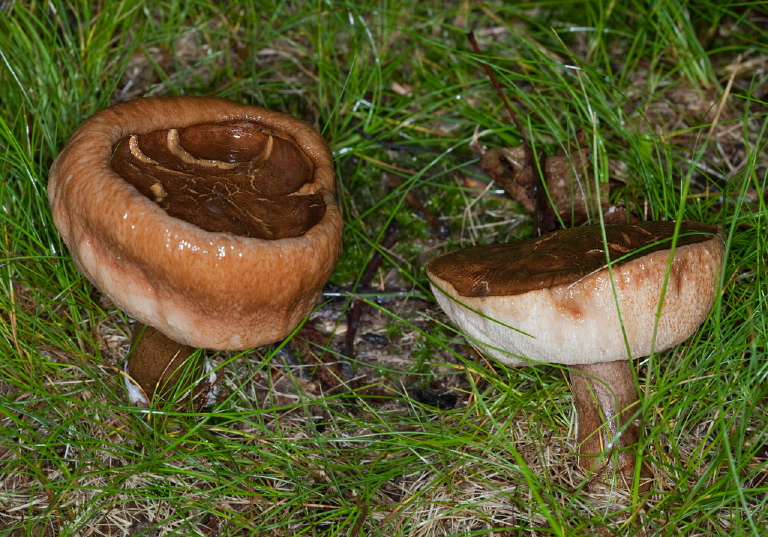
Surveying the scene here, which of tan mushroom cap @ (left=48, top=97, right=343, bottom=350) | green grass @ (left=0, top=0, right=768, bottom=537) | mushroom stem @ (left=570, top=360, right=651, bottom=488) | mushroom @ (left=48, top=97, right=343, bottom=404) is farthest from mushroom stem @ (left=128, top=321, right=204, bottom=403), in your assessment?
mushroom stem @ (left=570, top=360, right=651, bottom=488)

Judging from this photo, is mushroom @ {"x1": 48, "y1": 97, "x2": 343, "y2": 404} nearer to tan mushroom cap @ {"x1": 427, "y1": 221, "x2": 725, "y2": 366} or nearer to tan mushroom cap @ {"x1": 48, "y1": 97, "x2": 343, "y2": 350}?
tan mushroom cap @ {"x1": 48, "y1": 97, "x2": 343, "y2": 350}

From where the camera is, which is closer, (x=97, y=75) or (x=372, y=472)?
(x=372, y=472)

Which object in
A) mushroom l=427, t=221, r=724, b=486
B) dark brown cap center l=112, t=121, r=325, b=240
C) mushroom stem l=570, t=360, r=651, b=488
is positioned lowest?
mushroom stem l=570, t=360, r=651, b=488

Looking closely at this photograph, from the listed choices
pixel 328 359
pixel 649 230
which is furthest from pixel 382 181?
pixel 649 230

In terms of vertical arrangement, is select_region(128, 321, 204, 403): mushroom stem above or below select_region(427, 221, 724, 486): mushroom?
below

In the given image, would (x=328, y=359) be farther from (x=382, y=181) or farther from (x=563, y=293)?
(x=563, y=293)

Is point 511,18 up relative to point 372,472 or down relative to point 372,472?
up

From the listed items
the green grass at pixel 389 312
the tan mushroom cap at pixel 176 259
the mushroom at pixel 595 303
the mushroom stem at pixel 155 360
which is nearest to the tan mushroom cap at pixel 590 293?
the mushroom at pixel 595 303
